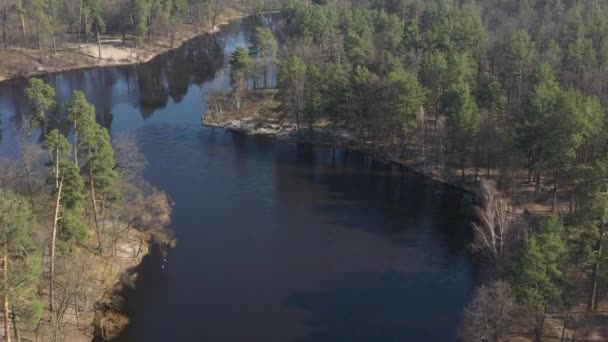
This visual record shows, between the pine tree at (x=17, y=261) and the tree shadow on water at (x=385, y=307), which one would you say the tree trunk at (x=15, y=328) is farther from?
the tree shadow on water at (x=385, y=307)

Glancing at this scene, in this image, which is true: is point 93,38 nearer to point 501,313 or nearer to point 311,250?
point 311,250

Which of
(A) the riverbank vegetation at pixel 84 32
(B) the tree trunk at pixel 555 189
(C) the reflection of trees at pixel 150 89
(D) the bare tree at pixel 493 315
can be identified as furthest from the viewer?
(A) the riverbank vegetation at pixel 84 32

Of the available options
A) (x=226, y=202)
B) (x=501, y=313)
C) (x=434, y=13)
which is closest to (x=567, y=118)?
(x=501, y=313)

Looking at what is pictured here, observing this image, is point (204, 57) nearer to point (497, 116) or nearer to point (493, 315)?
point (497, 116)

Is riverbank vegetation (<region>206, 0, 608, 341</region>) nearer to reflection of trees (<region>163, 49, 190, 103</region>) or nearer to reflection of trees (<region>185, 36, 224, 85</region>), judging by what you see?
reflection of trees (<region>163, 49, 190, 103</region>)

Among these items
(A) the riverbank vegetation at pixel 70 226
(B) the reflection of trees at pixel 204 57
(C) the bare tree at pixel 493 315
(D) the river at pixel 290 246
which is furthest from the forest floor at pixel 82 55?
(C) the bare tree at pixel 493 315

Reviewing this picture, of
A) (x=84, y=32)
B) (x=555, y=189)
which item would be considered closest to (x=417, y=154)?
(x=555, y=189)

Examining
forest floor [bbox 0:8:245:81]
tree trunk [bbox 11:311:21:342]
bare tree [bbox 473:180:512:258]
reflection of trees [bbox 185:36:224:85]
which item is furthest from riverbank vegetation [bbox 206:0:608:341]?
forest floor [bbox 0:8:245:81]
